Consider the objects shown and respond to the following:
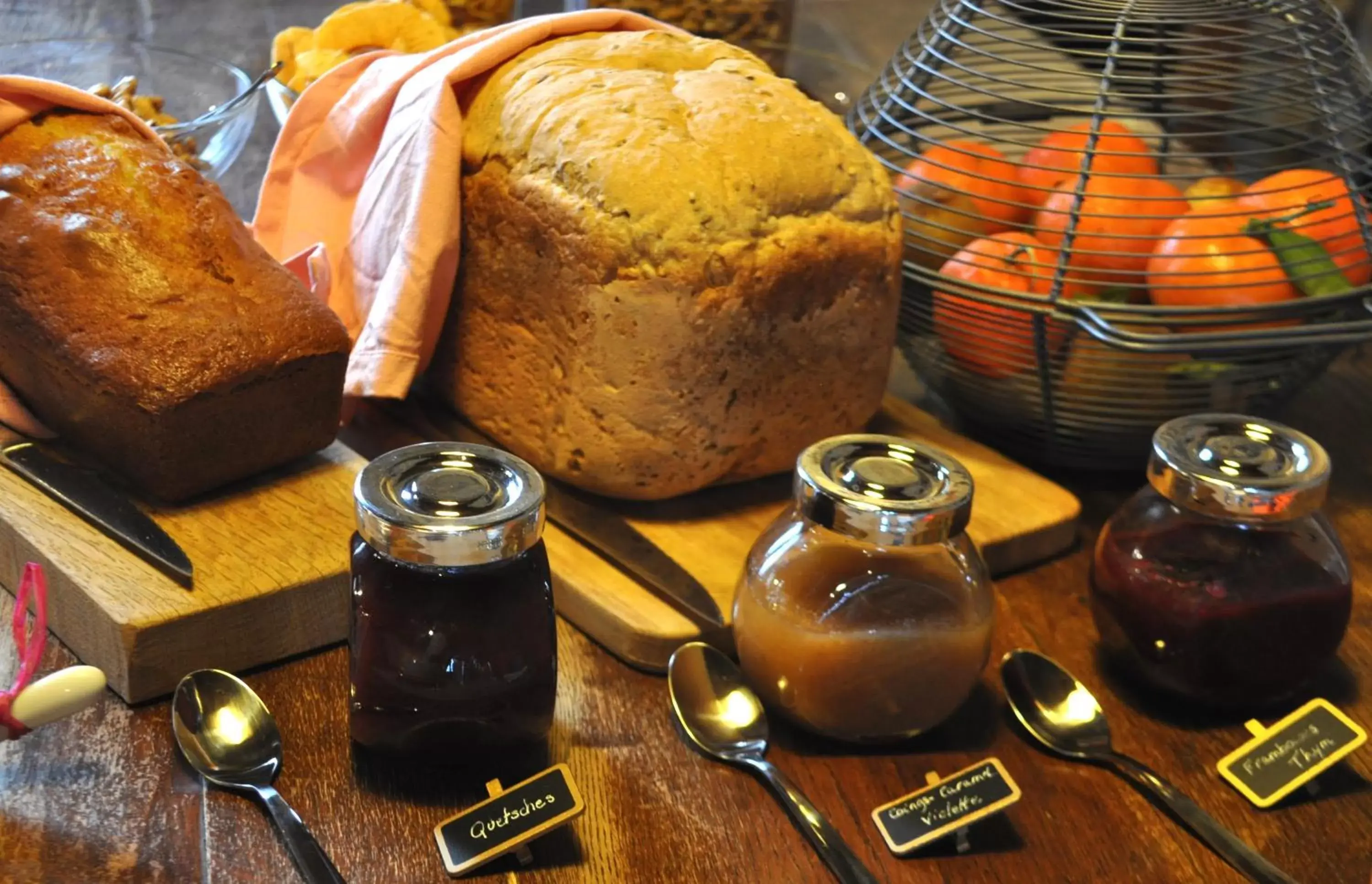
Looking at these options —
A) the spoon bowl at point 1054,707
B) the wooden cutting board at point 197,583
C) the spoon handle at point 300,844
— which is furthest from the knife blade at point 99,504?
the spoon bowl at point 1054,707

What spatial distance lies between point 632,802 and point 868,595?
18 centimetres

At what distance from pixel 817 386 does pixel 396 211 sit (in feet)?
1.16

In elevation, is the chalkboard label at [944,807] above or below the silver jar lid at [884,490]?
below

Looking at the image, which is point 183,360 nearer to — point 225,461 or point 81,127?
point 225,461

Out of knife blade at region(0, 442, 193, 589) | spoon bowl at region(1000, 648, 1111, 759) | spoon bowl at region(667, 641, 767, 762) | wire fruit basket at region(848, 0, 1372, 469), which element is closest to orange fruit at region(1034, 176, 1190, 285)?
wire fruit basket at region(848, 0, 1372, 469)

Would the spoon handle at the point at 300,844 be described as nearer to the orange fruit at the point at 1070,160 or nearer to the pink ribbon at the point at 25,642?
the pink ribbon at the point at 25,642

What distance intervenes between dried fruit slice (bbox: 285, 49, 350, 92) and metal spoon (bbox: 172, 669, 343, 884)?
2.05ft

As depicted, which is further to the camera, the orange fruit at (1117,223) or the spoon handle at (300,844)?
the orange fruit at (1117,223)

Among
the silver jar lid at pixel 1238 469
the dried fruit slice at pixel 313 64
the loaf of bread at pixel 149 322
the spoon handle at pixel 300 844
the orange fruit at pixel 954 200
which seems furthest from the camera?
the dried fruit slice at pixel 313 64

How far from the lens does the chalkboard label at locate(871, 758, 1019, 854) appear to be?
72 cm

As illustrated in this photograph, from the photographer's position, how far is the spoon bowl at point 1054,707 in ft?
2.66

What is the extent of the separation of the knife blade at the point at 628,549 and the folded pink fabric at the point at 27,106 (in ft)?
1.07

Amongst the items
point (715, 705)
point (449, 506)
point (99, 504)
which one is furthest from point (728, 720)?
point (99, 504)

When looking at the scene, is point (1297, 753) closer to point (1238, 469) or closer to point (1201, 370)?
point (1238, 469)
